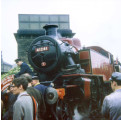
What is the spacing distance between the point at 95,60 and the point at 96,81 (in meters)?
0.63

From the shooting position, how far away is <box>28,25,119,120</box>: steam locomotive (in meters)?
5.38

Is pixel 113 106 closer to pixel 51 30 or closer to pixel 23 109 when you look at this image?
pixel 23 109

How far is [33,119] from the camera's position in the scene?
259 centimetres

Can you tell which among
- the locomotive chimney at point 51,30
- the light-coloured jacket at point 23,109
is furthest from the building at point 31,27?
the light-coloured jacket at point 23,109

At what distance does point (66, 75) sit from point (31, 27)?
1303cm

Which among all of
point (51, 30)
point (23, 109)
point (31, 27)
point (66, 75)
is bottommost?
point (23, 109)

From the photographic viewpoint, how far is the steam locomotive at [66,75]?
17.6ft

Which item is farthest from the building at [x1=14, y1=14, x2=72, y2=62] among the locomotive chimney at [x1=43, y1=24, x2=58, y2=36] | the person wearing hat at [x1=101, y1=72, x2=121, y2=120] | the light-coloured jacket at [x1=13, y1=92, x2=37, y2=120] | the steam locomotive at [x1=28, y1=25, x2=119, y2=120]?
the person wearing hat at [x1=101, y1=72, x2=121, y2=120]

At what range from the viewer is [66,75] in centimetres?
557

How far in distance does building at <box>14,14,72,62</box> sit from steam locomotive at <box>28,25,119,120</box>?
34.8ft

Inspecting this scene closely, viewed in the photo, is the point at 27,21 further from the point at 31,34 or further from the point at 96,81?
the point at 96,81

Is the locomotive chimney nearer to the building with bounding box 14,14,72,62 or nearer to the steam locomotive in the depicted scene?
the steam locomotive

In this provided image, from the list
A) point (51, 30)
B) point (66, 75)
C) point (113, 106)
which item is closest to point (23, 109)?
point (113, 106)

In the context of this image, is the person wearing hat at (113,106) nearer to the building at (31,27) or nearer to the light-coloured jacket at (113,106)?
the light-coloured jacket at (113,106)
